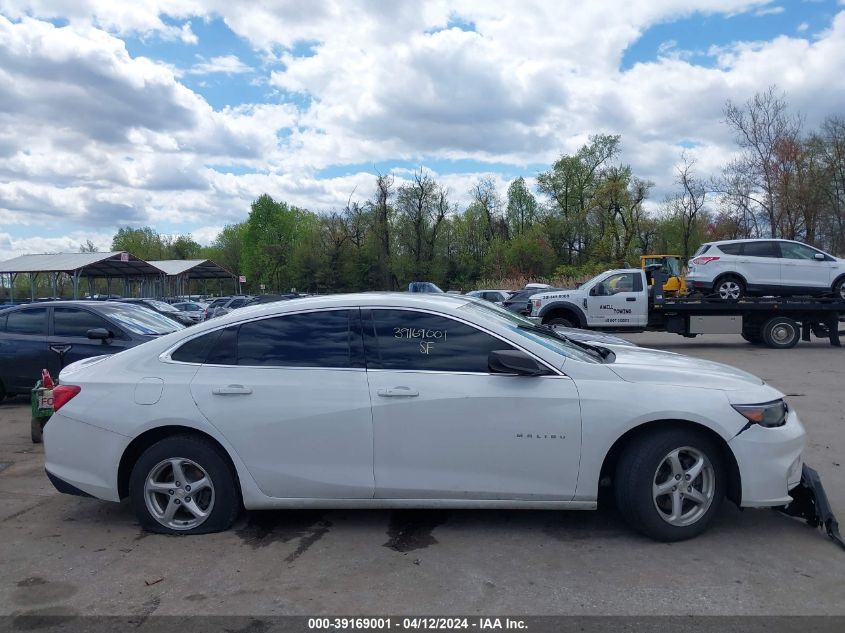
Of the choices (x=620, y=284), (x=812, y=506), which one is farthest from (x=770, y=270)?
(x=812, y=506)

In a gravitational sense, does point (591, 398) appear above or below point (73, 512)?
above

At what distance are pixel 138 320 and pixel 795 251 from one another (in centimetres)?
1583

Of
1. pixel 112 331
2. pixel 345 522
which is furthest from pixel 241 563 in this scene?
pixel 112 331

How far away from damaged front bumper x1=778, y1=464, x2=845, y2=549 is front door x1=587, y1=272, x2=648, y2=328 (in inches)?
539

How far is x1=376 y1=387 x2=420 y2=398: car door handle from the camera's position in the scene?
174 inches

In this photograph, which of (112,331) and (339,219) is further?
(339,219)

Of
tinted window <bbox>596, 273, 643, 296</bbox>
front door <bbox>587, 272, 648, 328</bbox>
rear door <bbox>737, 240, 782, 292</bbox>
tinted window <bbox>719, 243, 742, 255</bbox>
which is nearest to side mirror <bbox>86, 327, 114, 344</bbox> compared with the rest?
front door <bbox>587, 272, 648, 328</bbox>

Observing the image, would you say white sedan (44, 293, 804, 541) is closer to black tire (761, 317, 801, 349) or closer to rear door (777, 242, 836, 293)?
black tire (761, 317, 801, 349)

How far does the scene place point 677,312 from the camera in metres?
18.2

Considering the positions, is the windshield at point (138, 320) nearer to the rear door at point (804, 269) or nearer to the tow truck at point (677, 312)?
the tow truck at point (677, 312)

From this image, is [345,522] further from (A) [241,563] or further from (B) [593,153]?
(B) [593,153]

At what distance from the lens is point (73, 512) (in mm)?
5293

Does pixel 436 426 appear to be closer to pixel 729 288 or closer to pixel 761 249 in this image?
pixel 729 288

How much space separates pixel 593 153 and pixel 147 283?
1716 inches
